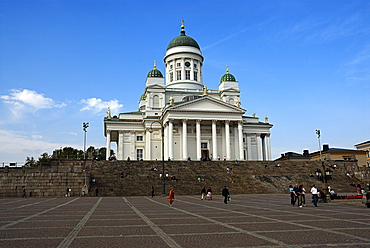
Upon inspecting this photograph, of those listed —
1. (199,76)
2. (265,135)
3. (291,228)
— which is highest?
(199,76)

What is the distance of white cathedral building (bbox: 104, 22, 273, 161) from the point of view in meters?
60.5

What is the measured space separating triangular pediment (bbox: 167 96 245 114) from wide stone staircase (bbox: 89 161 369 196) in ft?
38.5

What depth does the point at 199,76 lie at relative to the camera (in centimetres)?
7775

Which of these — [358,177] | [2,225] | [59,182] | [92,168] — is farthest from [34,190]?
[358,177]

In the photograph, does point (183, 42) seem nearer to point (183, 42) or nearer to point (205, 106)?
point (183, 42)

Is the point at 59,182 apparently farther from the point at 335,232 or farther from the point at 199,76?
the point at 199,76

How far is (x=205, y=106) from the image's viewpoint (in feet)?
201

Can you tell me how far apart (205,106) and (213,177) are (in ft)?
60.5

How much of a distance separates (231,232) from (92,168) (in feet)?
122

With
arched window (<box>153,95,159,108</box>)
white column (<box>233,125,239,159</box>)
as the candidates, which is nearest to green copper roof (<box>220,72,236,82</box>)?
white column (<box>233,125,239,159</box>)

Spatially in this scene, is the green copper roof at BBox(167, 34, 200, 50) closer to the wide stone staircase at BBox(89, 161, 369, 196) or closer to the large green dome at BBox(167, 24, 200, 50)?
the large green dome at BBox(167, 24, 200, 50)

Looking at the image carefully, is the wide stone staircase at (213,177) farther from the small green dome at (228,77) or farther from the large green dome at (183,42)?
the large green dome at (183,42)

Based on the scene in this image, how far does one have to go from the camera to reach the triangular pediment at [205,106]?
5994 centimetres

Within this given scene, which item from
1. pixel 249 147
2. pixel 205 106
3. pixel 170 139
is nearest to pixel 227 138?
pixel 205 106
